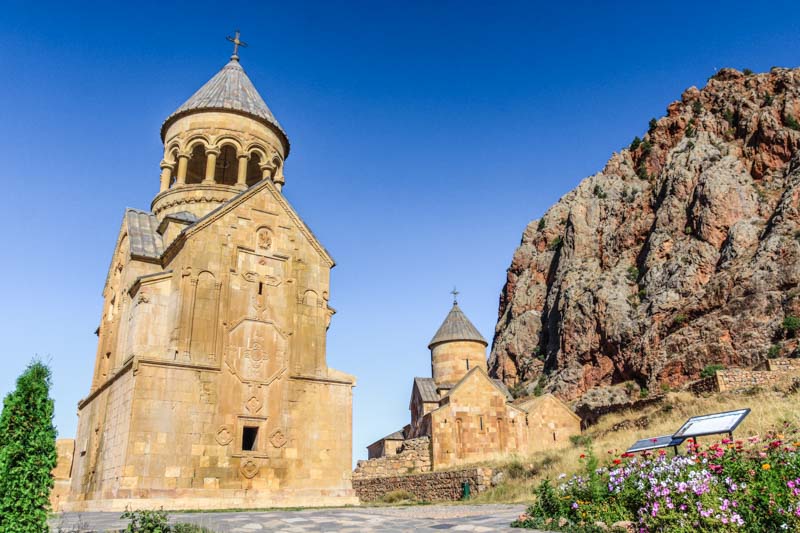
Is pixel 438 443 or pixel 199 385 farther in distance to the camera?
pixel 438 443

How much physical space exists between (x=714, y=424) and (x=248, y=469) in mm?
8216

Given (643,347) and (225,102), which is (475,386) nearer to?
(225,102)

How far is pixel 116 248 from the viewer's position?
14.4m

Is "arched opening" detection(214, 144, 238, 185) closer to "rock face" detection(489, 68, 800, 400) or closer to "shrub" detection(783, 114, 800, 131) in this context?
"rock face" detection(489, 68, 800, 400)

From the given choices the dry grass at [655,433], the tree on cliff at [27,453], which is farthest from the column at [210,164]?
the dry grass at [655,433]

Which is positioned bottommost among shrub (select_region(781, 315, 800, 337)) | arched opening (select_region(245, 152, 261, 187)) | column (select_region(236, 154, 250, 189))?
shrub (select_region(781, 315, 800, 337))

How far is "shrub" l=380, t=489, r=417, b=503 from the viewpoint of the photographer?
1558cm

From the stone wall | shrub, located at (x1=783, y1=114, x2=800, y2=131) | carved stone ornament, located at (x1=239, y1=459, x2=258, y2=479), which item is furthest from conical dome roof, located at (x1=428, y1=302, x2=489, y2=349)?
shrub, located at (x1=783, y1=114, x2=800, y2=131)

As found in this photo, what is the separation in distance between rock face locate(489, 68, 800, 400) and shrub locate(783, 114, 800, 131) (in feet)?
0.33

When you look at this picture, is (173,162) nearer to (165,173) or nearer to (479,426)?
(165,173)

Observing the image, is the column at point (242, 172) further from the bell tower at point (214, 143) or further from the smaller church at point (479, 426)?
the smaller church at point (479, 426)

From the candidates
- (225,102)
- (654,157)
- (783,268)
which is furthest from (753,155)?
(225,102)

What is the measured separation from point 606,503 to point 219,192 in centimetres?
1180

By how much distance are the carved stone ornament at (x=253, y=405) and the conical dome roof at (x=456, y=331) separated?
55.8 ft
